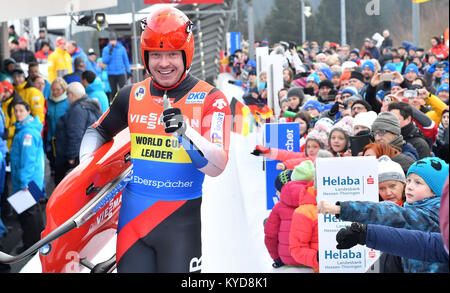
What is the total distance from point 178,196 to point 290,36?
3.88m

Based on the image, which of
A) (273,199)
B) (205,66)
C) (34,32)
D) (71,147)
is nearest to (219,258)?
(273,199)

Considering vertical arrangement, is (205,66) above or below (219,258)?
above

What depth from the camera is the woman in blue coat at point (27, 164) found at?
6.96 metres

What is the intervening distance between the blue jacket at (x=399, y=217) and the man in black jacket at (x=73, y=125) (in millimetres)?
6003

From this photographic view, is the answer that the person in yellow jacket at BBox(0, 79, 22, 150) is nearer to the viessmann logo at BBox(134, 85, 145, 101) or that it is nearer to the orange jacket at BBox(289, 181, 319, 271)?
the orange jacket at BBox(289, 181, 319, 271)

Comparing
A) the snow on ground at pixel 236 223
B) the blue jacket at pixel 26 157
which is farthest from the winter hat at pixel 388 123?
the blue jacket at pixel 26 157

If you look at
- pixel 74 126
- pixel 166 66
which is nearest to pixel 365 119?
pixel 166 66

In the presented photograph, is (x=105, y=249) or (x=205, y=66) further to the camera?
(x=205, y=66)

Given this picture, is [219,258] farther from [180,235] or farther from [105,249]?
[180,235]

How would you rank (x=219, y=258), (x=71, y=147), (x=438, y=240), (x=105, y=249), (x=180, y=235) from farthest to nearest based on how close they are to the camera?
(x=71, y=147)
(x=219, y=258)
(x=105, y=249)
(x=180, y=235)
(x=438, y=240)

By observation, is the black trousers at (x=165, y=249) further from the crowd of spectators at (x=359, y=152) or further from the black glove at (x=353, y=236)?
the black glove at (x=353, y=236)

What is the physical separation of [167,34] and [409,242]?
5.10 feet

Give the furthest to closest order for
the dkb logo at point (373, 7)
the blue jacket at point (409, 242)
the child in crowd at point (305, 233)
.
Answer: the child in crowd at point (305, 233) → the dkb logo at point (373, 7) → the blue jacket at point (409, 242)
